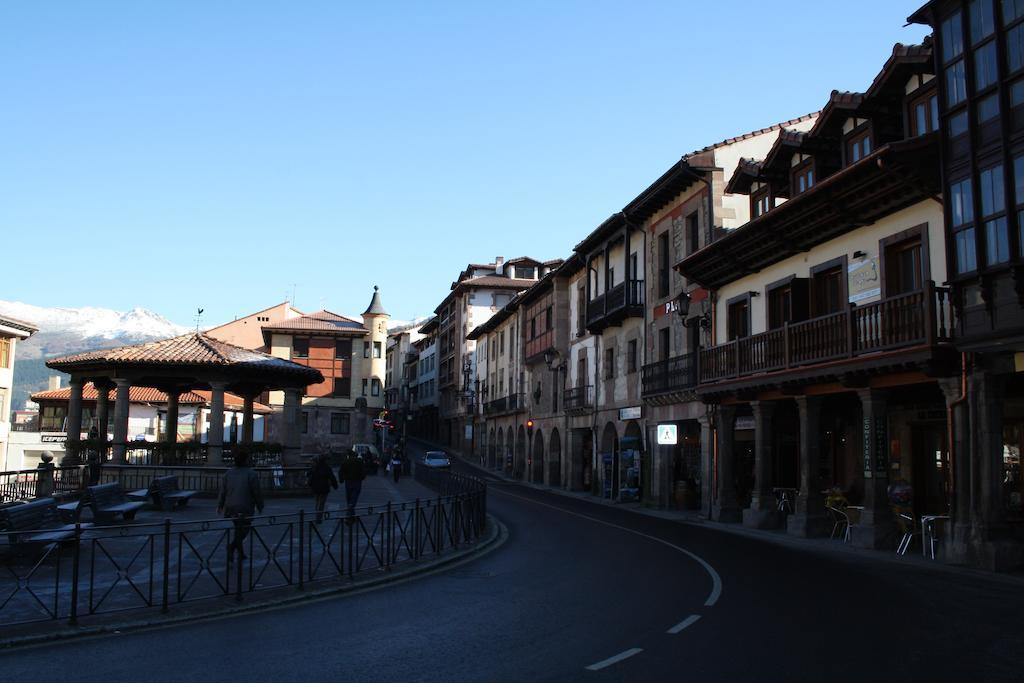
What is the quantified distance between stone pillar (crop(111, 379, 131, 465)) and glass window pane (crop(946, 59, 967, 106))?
23889 mm

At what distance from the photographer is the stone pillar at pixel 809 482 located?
21203 millimetres

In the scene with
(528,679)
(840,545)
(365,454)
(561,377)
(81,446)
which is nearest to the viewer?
(528,679)

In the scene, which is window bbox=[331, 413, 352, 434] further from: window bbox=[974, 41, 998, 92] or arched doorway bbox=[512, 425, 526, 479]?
window bbox=[974, 41, 998, 92]

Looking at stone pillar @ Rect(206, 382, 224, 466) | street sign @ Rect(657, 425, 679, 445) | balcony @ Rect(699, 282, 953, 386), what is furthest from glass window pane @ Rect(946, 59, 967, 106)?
stone pillar @ Rect(206, 382, 224, 466)

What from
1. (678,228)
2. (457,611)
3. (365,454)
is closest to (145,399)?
(365,454)

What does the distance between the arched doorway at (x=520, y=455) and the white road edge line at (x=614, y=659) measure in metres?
45.0

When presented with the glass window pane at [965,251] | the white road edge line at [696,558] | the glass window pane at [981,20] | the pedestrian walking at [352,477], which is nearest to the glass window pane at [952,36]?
the glass window pane at [981,20]

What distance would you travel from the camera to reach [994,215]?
15.0 meters

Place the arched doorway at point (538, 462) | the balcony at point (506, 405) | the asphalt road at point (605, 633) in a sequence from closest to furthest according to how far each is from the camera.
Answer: the asphalt road at point (605, 633) → the arched doorway at point (538, 462) → the balcony at point (506, 405)

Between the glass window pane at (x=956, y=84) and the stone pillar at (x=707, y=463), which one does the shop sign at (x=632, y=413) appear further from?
the glass window pane at (x=956, y=84)

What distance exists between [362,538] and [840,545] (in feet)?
34.1

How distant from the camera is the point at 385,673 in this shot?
23.6 feet

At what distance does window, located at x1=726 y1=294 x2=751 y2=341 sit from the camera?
2509 centimetres

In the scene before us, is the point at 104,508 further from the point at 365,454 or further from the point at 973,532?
the point at 365,454
